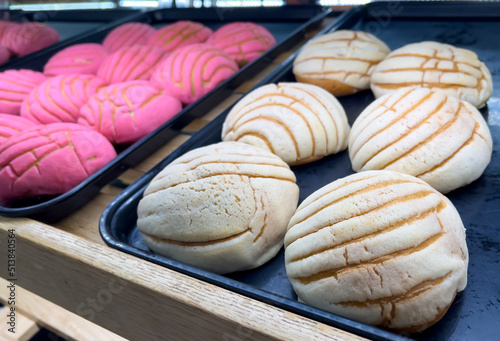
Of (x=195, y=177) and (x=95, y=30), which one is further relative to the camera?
(x=95, y=30)

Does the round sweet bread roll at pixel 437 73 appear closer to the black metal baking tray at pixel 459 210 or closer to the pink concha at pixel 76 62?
the black metal baking tray at pixel 459 210

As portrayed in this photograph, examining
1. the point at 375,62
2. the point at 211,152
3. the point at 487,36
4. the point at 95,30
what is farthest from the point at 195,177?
the point at 95,30

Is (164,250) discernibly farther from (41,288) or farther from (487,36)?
(487,36)

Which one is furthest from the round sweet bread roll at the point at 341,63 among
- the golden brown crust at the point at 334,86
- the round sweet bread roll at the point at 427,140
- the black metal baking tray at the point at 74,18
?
the black metal baking tray at the point at 74,18

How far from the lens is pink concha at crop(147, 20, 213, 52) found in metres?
2.49

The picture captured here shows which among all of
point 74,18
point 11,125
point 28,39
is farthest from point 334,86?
point 74,18

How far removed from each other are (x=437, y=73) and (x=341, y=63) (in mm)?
414

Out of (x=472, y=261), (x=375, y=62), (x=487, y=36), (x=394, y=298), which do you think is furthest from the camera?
(x=487, y=36)

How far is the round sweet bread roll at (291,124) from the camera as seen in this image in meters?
1.40

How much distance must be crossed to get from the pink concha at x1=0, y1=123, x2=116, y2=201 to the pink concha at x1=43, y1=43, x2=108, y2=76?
0.98 m

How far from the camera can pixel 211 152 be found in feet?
3.91

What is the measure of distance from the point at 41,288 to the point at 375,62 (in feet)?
5.17

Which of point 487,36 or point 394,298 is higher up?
point 487,36

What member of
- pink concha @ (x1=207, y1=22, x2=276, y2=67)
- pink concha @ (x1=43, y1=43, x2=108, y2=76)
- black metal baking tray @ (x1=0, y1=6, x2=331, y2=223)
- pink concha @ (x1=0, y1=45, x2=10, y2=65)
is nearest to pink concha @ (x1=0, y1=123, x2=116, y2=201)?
black metal baking tray @ (x1=0, y1=6, x2=331, y2=223)
